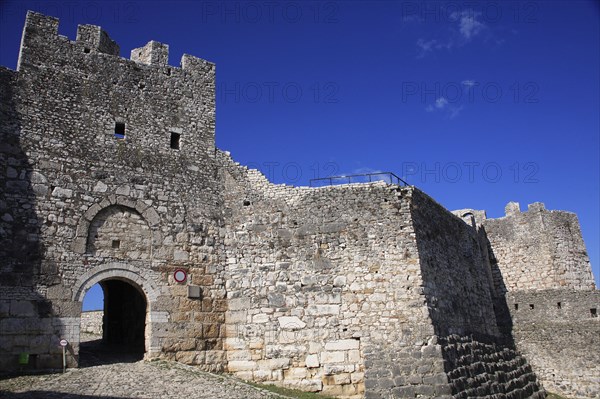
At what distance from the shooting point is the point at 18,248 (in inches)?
549

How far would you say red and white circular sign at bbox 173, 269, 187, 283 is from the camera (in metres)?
16.0

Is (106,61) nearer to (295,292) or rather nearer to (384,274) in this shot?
(295,292)

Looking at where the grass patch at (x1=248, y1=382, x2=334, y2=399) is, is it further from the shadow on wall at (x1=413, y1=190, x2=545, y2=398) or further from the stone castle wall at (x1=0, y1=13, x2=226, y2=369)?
the shadow on wall at (x1=413, y1=190, x2=545, y2=398)

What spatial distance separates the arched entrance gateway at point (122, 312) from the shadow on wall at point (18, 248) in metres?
1.04

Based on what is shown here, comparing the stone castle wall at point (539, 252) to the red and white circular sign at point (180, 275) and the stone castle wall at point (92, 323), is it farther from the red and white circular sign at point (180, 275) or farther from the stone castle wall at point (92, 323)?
the stone castle wall at point (92, 323)

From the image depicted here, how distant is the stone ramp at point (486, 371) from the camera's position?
1521 cm

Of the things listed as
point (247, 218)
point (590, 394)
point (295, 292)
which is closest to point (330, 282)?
point (295, 292)

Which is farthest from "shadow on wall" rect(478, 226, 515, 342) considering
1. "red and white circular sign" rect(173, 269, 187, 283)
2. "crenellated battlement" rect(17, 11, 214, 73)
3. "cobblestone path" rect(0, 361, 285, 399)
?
"crenellated battlement" rect(17, 11, 214, 73)

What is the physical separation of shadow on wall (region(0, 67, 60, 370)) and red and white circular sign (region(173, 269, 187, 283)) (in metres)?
3.32

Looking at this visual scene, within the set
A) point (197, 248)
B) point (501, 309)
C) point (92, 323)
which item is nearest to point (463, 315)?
point (501, 309)

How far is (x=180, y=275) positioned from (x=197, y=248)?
1.06 meters

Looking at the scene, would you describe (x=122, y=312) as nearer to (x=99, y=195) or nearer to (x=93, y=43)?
(x=99, y=195)

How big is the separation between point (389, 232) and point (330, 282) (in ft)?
8.02

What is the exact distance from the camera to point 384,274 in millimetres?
15836
